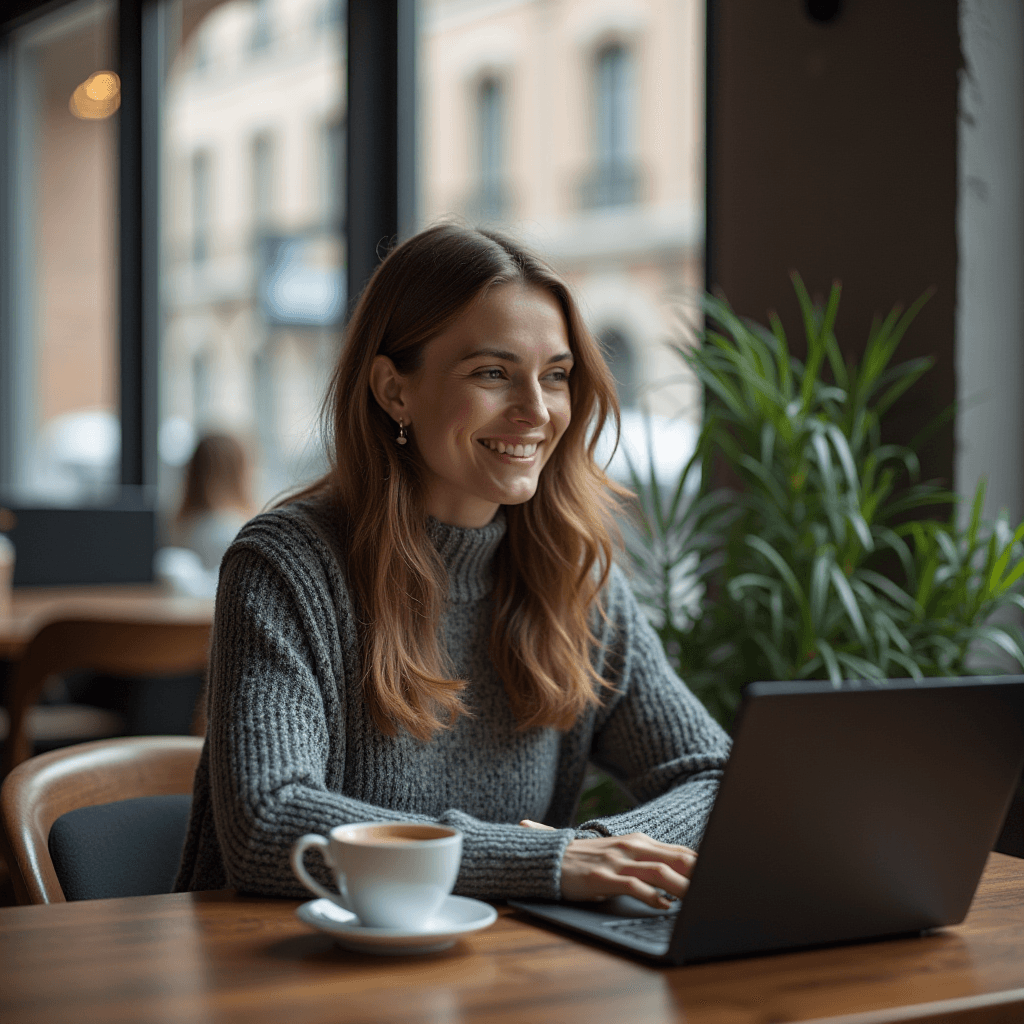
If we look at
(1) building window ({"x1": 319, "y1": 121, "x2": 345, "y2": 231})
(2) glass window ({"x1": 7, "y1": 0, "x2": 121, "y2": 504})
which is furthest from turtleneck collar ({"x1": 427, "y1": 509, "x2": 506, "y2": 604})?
(2) glass window ({"x1": 7, "y1": 0, "x2": 121, "y2": 504})

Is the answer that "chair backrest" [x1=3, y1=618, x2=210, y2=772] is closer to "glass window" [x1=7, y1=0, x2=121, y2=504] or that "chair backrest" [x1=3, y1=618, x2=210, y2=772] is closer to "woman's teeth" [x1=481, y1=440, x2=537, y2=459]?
"woman's teeth" [x1=481, y1=440, x2=537, y2=459]

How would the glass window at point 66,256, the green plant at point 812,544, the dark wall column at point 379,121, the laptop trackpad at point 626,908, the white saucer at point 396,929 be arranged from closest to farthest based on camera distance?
the white saucer at point 396,929 → the laptop trackpad at point 626,908 → the green plant at point 812,544 → the dark wall column at point 379,121 → the glass window at point 66,256

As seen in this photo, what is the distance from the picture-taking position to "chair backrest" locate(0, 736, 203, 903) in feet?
4.38

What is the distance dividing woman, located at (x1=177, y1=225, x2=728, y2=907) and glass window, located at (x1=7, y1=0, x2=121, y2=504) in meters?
4.29

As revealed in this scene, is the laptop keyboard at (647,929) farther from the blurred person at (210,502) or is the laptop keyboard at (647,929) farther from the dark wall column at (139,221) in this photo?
the dark wall column at (139,221)

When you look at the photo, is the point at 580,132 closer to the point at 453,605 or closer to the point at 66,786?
the point at 453,605

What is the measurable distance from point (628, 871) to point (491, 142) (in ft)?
26.5

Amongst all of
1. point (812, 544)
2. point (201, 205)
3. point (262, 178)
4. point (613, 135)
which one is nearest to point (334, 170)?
point (201, 205)

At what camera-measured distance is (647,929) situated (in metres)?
1.03

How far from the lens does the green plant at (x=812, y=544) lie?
2100mm

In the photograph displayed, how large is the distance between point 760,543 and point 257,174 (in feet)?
15.6

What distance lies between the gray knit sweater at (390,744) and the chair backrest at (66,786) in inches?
5.9

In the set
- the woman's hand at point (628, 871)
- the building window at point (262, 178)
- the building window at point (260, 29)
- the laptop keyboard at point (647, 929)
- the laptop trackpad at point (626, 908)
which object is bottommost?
the laptop trackpad at point (626, 908)

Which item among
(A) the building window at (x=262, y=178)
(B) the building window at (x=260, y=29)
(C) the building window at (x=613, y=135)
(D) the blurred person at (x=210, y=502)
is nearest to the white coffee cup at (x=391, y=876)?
(D) the blurred person at (x=210, y=502)
